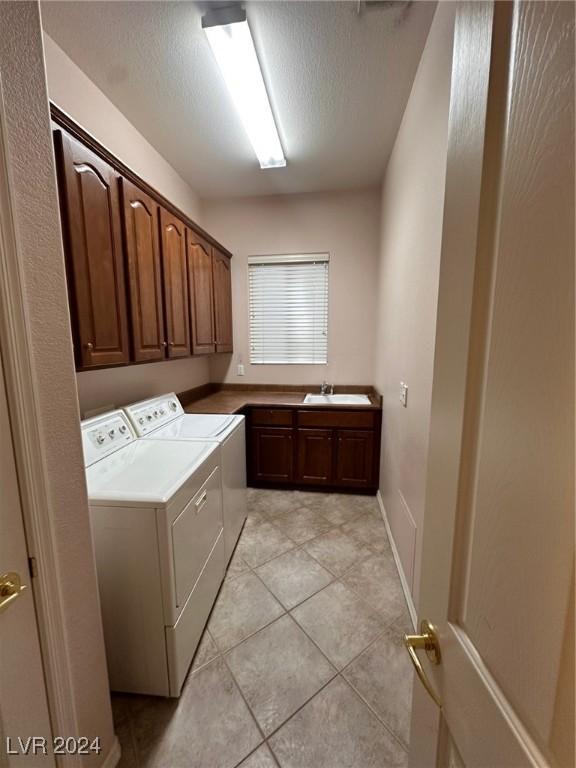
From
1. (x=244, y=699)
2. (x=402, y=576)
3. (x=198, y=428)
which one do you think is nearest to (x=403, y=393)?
(x=402, y=576)

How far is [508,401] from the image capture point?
37cm

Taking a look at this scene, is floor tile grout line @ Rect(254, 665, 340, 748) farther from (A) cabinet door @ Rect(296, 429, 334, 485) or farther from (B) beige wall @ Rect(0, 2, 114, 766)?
(A) cabinet door @ Rect(296, 429, 334, 485)

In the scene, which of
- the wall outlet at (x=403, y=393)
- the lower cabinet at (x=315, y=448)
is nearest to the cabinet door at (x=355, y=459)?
the lower cabinet at (x=315, y=448)

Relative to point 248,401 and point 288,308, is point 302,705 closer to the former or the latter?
point 248,401

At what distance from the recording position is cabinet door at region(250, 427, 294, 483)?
9.26ft

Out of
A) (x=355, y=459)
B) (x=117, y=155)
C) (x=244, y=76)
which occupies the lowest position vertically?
(x=355, y=459)

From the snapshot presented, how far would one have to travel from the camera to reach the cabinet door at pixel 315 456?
2.76m

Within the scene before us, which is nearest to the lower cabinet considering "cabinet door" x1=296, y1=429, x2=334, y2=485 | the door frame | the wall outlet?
"cabinet door" x1=296, y1=429, x2=334, y2=485

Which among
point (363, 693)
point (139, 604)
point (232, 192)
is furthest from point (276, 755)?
point (232, 192)

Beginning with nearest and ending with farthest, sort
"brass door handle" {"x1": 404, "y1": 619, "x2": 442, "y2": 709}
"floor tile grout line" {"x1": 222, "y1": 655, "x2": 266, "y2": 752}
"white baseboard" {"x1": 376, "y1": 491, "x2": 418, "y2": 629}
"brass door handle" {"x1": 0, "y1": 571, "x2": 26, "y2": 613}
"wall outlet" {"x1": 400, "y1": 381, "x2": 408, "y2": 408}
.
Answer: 1. "brass door handle" {"x1": 404, "y1": 619, "x2": 442, "y2": 709}
2. "brass door handle" {"x1": 0, "y1": 571, "x2": 26, "y2": 613}
3. "floor tile grout line" {"x1": 222, "y1": 655, "x2": 266, "y2": 752}
4. "white baseboard" {"x1": 376, "y1": 491, "x2": 418, "y2": 629}
5. "wall outlet" {"x1": 400, "y1": 381, "x2": 408, "y2": 408}

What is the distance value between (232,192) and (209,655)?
11.6 feet

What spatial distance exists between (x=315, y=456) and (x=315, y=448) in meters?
0.08

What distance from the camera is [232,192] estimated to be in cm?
300

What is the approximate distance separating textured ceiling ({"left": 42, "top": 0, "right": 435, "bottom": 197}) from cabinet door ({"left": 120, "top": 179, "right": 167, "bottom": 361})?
64 centimetres
